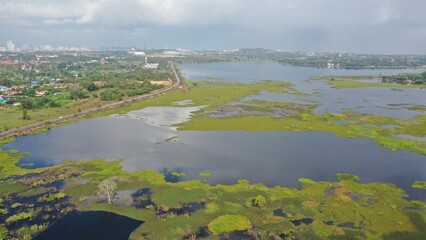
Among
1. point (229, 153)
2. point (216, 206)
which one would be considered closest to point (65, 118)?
point (229, 153)

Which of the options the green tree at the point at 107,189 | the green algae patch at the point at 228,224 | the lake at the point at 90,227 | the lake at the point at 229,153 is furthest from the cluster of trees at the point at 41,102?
the green algae patch at the point at 228,224

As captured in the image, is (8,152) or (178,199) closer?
(178,199)

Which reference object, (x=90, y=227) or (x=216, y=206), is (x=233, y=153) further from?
(x=90, y=227)

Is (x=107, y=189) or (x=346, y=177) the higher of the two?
(x=107, y=189)

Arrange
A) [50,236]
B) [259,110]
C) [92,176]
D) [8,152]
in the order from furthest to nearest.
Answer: [259,110] < [8,152] < [92,176] < [50,236]

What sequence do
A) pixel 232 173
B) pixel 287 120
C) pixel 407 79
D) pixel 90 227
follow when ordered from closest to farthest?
pixel 90 227
pixel 232 173
pixel 287 120
pixel 407 79

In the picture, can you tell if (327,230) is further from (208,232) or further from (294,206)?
(208,232)

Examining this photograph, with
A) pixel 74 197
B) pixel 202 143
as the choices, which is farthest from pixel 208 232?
pixel 202 143
